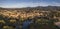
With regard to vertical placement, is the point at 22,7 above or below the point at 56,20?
above

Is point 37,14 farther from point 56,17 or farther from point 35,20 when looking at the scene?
point 56,17

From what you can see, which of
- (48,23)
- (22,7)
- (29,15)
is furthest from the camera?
(22,7)

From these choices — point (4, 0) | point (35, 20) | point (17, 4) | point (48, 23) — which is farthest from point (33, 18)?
point (4, 0)

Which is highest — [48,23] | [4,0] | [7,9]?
[4,0]

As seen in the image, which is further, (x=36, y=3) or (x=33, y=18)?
(x=36, y=3)

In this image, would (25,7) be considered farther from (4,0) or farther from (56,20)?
(56,20)

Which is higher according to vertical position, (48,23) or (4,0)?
(4,0)

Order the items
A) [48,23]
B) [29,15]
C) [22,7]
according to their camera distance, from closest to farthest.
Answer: [48,23], [29,15], [22,7]

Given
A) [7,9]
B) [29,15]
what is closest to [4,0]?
[7,9]

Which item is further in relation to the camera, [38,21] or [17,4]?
[17,4]
